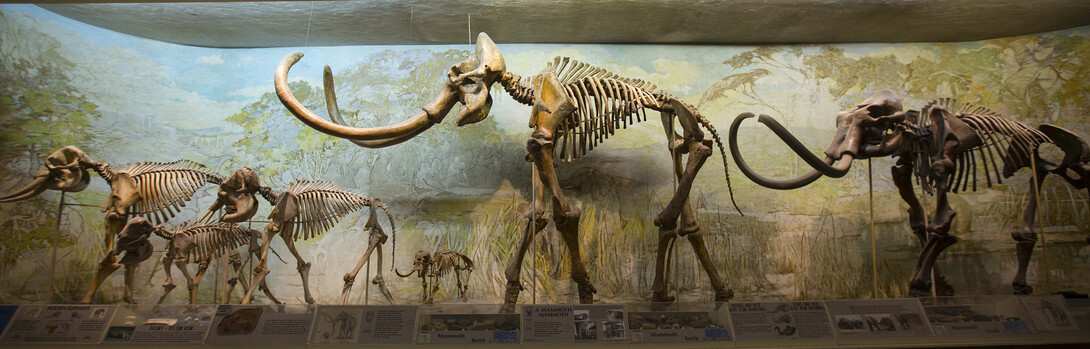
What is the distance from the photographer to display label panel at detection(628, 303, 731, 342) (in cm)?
222

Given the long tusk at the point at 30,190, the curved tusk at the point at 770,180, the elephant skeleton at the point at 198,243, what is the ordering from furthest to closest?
the elephant skeleton at the point at 198,243 < the long tusk at the point at 30,190 < the curved tusk at the point at 770,180

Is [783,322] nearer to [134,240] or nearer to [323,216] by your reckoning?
[323,216]

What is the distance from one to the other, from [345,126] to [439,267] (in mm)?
1426

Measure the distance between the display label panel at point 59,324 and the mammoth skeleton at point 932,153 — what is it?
9.23ft

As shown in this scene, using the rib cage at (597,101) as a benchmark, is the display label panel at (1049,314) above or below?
below

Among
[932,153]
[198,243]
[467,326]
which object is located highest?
Answer: [932,153]

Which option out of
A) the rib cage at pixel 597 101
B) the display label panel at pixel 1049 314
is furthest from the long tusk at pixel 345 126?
the display label panel at pixel 1049 314

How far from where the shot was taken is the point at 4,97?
4086mm

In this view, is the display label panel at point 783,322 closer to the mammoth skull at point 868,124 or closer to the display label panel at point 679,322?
the display label panel at point 679,322

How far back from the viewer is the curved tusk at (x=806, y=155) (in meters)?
2.66

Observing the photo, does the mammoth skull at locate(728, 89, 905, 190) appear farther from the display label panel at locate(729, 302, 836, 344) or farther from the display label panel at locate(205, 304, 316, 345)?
the display label panel at locate(205, 304, 316, 345)

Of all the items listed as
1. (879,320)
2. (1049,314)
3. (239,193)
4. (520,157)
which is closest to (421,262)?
(520,157)

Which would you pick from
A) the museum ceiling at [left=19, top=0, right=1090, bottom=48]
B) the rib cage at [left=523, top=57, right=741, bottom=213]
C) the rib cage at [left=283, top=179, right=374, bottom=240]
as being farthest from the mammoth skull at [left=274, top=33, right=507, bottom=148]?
the rib cage at [left=283, top=179, right=374, bottom=240]

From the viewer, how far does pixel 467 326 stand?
88.5 inches
